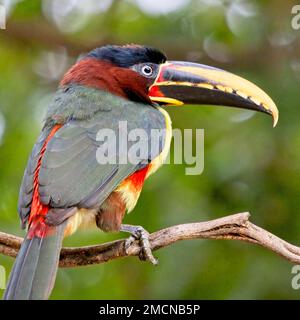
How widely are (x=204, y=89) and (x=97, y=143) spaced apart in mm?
877

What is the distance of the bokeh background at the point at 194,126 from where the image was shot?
6133 mm

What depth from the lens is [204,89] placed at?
5336mm

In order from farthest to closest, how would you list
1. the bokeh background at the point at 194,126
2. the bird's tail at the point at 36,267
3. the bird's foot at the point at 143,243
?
1. the bokeh background at the point at 194,126
2. the bird's foot at the point at 143,243
3. the bird's tail at the point at 36,267

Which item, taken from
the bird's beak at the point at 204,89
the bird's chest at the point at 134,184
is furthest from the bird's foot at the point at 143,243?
the bird's beak at the point at 204,89

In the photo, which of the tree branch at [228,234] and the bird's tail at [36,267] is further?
the tree branch at [228,234]

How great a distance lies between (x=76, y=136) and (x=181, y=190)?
1764 millimetres

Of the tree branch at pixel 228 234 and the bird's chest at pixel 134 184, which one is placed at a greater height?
the bird's chest at pixel 134 184

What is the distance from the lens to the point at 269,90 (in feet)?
21.8

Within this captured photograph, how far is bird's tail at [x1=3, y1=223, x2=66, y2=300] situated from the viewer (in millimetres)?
4043

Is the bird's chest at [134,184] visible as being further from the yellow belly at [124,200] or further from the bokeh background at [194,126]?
the bokeh background at [194,126]

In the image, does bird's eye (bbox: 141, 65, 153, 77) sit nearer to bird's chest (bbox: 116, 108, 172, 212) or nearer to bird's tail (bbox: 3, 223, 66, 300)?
bird's chest (bbox: 116, 108, 172, 212)

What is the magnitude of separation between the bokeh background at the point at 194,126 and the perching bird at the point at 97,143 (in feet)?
3.75

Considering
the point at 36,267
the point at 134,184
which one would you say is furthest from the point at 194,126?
the point at 36,267
